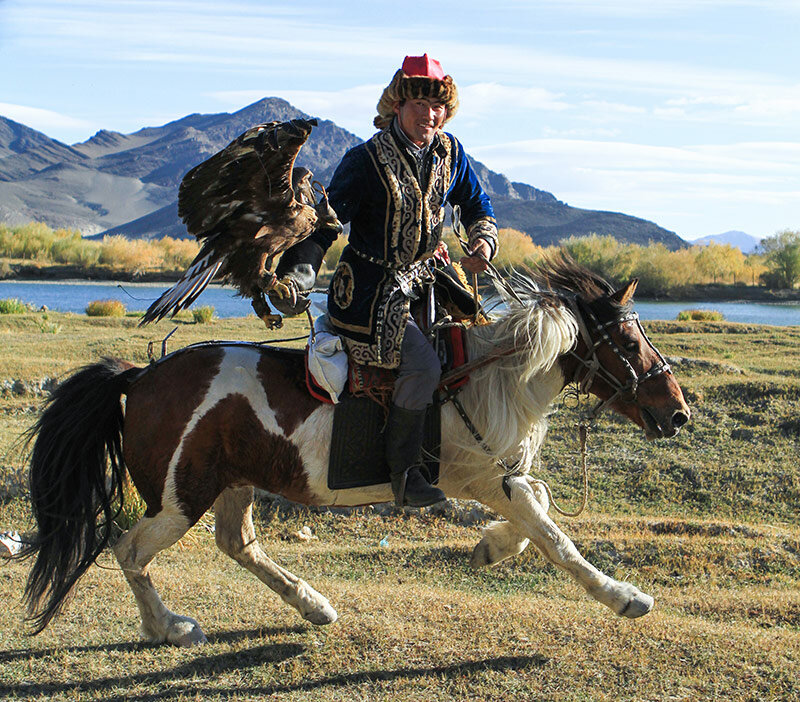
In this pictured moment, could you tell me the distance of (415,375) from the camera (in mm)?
4754

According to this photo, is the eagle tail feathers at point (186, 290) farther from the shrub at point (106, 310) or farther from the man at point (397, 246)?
the shrub at point (106, 310)

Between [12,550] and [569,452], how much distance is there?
23.3 feet

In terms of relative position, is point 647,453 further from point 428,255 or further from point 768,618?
point 428,255

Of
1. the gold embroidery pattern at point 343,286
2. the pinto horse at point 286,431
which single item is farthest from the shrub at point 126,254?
the gold embroidery pattern at point 343,286

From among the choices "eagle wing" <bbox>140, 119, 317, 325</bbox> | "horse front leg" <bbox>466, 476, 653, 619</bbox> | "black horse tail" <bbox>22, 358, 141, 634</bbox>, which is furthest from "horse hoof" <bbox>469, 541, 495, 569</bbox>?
"black horse tail" <bbox>22, 358, 141, 634</bbox>

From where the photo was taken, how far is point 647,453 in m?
11.3

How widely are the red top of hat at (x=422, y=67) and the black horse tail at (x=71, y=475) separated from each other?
251 centimetres

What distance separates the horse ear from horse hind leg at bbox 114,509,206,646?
288 cm

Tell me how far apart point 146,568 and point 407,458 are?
68.0 inches

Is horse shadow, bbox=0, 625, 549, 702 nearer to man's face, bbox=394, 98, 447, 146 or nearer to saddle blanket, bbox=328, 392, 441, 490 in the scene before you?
saddle blanket, bbox=328, 392, 441, 490

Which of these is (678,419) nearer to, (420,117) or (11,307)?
(420,117)

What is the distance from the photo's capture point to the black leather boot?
479cm

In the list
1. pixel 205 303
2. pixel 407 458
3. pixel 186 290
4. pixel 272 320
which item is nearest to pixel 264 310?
pixel 272 320

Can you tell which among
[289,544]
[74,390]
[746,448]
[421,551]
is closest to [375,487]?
[74,390]
